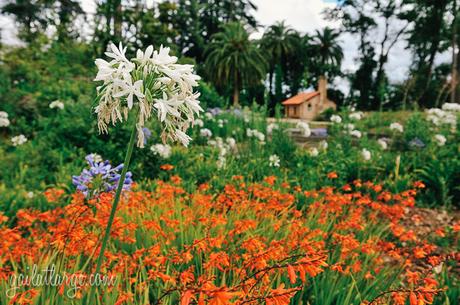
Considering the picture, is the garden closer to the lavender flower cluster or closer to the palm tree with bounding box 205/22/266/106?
the lavender flower cluster

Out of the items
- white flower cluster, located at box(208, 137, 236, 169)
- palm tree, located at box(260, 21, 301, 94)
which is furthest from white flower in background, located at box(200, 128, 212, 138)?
palm tree, located at box(260, 21, 301, 94)

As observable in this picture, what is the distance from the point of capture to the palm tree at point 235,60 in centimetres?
2769

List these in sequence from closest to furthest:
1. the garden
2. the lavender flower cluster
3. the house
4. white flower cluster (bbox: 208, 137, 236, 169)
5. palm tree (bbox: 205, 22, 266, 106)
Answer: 1. the garden
2. the lavender flower cluster
3. white flower cluster (bbox: 208, 137, 236, 169)
4. the house
5. palm tree (bbox: 205, 22, 266, 106)

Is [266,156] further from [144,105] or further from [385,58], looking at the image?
[385,58]

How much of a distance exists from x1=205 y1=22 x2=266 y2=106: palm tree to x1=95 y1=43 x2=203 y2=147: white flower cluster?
2641 cm

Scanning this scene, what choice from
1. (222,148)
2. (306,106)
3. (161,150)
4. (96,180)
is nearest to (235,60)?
(306,106)

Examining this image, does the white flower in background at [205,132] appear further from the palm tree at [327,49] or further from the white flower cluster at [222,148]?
the palm tree at [327,49]

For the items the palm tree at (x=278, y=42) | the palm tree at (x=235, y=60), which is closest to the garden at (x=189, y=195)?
the palm tree at (x=235, y=60)

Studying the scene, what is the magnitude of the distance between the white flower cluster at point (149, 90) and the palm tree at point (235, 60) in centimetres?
2641

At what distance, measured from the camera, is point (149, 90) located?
129 cm

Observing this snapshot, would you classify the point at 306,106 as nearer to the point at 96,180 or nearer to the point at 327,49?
the point at 327,49

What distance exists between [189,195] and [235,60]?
24565mm

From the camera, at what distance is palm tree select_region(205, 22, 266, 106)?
27.7 metres

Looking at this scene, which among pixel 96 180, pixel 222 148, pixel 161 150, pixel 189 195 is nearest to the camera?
pixel 96 180
